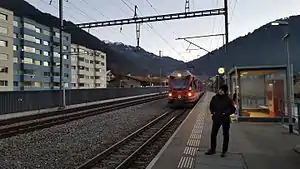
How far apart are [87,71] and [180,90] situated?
242 ft

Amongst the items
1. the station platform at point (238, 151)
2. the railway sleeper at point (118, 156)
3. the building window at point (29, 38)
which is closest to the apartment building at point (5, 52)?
the building window at point (29, 38)

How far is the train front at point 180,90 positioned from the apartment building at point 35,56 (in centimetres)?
3624

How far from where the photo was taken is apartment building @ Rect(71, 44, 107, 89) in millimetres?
88194

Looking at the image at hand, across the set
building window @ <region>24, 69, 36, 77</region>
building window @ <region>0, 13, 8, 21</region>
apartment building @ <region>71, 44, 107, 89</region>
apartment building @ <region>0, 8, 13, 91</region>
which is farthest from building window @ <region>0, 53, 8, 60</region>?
apartment building @ <region>71, 44, 107, 89</region>

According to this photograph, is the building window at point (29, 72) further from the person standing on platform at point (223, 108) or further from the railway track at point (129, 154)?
the person standing on platform at point (223, 108)

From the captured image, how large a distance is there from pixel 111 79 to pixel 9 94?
285ft

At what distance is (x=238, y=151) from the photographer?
815cm

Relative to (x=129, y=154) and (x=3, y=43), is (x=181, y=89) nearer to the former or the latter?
(x=129, y=154)

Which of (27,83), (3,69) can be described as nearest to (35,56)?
(27,83)

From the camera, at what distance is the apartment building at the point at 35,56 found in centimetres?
6234

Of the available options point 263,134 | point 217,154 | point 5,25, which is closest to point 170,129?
point 263,134

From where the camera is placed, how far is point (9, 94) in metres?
17.9

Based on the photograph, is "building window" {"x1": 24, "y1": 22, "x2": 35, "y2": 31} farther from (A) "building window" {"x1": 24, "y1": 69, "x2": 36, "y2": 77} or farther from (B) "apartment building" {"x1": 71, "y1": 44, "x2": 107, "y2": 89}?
(B) "apartment building" {"x1": 71, "y1": 44, "x2": 107, "y2": 89}

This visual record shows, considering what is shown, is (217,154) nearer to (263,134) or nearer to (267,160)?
(267,160)
